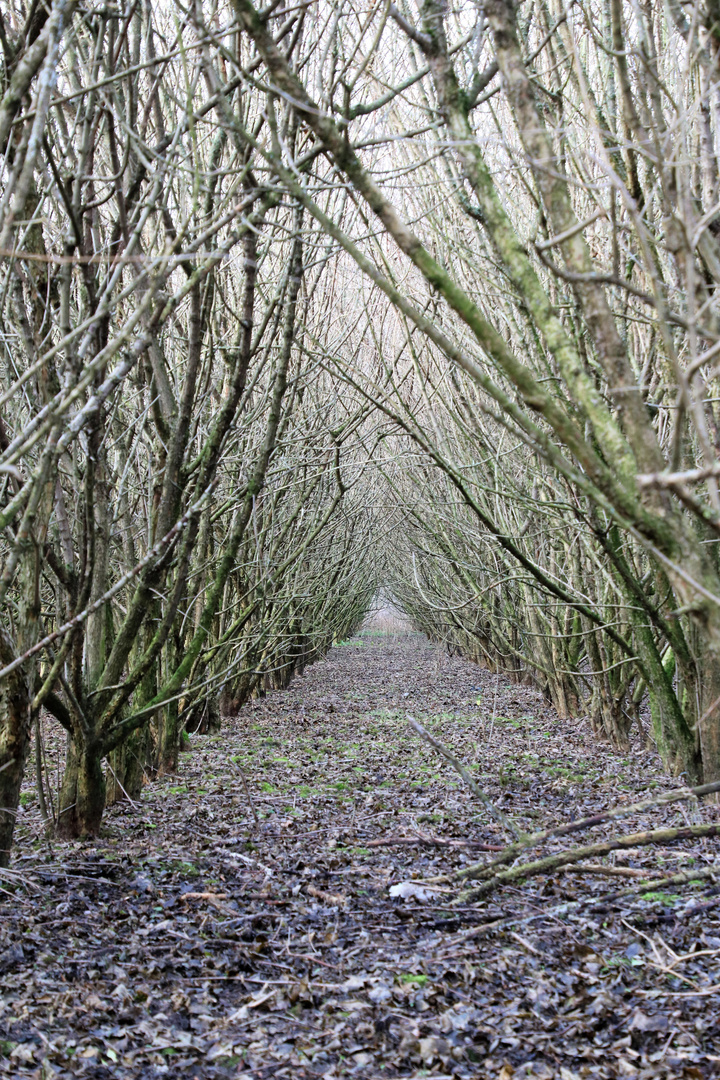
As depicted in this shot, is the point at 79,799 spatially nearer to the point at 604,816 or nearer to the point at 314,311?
the point at 604,816

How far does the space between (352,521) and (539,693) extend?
3.74 m

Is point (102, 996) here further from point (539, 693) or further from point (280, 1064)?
point (539, 693)

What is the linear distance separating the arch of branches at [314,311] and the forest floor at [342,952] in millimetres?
553

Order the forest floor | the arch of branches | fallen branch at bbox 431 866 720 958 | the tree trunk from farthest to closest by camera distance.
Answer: the tree trunk → fallen branch at bbox 431 866 720 958 → the forest floor → the arch of branches

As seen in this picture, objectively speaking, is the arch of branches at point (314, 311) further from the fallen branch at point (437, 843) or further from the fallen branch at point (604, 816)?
the fallen branch at point (437, 843)

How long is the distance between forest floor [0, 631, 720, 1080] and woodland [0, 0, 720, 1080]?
15 mm

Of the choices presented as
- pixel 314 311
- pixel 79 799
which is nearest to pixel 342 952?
pixel 79 799

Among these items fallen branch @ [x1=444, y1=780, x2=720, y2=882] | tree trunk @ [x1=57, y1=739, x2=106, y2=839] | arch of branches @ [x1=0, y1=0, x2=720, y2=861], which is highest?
arch of branches @ [x1=0, y1=0, x2=720, y2=861]

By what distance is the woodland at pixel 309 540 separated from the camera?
1903 millimetres

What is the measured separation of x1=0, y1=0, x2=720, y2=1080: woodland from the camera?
1903 millimetres

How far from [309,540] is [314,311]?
230 cm

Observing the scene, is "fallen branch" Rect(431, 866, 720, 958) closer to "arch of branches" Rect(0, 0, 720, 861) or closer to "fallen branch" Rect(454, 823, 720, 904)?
"fallen branch" Rect(454, 823, 720, 904)

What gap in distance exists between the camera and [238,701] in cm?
1009

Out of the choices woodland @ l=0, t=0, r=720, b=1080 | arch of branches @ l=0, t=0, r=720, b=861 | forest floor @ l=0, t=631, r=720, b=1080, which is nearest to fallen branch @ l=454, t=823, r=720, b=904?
woodland @ l=0, t=0, r=720, b=1080
